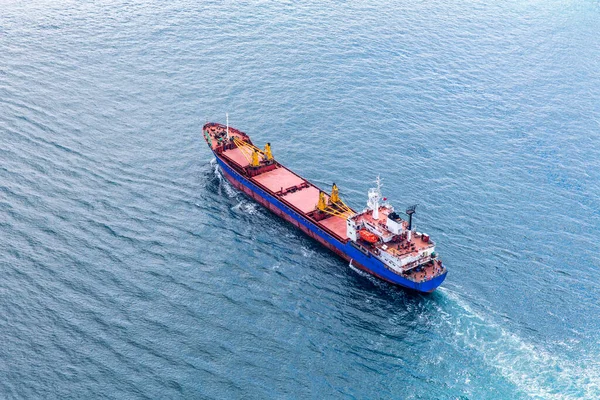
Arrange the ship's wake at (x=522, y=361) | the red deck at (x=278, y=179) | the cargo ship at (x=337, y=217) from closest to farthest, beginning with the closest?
the ship's wake at (x=522, y=361) < the cargo ship at (x=337, y=217) < the red deck at (x=278, y=179)

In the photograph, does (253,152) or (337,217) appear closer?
(337,217)

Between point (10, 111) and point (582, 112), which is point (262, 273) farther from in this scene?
point (582, 112)

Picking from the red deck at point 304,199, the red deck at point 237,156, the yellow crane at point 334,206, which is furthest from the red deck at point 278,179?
the yellow crane at point 334,206

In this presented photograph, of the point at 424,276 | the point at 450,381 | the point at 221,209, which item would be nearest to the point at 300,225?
the point at 221,209

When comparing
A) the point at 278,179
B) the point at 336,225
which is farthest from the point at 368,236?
the point at 278,179

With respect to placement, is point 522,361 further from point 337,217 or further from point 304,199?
point 304,199

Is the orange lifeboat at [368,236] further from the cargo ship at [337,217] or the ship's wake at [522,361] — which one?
the ship's wake at [522,361]

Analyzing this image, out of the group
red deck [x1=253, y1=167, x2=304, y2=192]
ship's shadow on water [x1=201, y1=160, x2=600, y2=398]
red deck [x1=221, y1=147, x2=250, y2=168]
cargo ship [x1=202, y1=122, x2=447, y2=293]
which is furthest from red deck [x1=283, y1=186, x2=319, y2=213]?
red deck [x1=221, y1=147, x2=250, y2=168]
